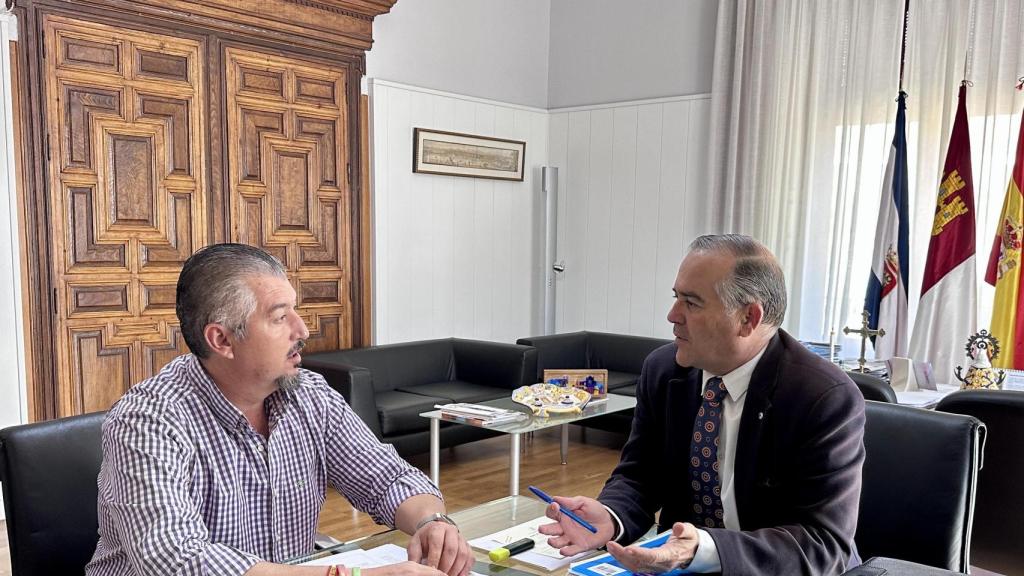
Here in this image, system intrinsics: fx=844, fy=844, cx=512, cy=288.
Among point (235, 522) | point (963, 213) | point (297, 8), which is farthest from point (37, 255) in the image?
point (963, 213)

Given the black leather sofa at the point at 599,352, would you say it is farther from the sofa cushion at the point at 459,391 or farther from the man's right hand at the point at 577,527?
the man's right hand at the point at 577,527

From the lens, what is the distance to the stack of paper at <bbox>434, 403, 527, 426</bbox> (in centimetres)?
390

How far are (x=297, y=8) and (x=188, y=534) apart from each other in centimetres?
410

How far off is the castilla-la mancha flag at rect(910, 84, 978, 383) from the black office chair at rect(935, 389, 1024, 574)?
2302 mm

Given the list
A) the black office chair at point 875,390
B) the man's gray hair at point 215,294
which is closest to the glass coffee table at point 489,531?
the man's gray hair at point 215,294

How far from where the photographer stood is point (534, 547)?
5.42ft

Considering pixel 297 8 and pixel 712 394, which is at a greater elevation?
pixel 297 8

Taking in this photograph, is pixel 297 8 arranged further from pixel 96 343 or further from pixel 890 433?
pixel 890 433

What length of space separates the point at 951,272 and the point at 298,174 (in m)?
3.74

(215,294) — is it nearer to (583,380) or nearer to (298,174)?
(583,380)

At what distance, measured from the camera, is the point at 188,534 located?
55.9 inches

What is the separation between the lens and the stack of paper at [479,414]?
390 cm

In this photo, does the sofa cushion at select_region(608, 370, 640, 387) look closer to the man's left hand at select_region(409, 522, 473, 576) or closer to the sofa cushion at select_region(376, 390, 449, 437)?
the sofa cushion at select_region(376, 390, 449, 437)

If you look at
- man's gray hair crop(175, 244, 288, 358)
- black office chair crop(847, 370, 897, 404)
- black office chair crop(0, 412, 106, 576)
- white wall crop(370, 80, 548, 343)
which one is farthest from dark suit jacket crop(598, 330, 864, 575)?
white wall crop(370, 80, 548, 343)
